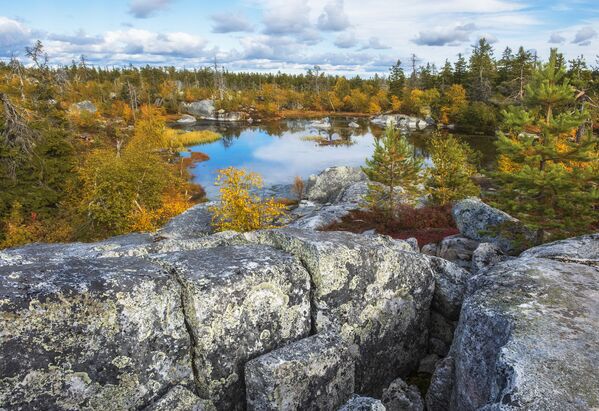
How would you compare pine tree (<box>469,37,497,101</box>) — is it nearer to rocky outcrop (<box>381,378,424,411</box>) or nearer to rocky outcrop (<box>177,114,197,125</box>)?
rocky outcrop (<box>177,114,197,125</box>)

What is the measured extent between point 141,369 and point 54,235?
3459cm

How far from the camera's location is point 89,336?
293 inches

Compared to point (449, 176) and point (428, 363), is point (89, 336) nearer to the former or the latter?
point (428, 363)

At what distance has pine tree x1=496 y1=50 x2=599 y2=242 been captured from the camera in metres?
17.2

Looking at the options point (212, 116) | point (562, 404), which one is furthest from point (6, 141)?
point (212, 116)

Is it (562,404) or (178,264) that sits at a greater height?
(178,264)

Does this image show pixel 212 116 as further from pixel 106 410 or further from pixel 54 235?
pixel 106 410

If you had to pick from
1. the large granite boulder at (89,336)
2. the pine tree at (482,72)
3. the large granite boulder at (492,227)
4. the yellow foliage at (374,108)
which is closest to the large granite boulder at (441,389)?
the large granite boulder at (89,336)

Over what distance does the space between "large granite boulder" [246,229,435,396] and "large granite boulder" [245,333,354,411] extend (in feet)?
3.02

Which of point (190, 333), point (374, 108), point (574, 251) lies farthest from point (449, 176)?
point (374, 108)

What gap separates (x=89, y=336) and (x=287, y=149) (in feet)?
279

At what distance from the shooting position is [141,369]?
7.94 meters

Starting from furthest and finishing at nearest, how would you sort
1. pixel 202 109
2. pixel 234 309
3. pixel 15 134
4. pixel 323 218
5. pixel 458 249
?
pixel 202 109
pixel 15 134
pixel 323 218
pixel 458 249
pixel 234 309

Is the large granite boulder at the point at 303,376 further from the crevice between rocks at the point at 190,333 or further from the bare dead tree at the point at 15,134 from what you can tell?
the bare dead tree at the point at 15,134
